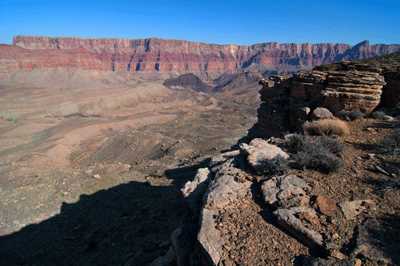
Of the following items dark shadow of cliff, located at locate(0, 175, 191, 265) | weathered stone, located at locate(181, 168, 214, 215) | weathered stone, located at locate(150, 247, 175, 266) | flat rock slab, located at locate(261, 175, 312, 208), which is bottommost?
dark shadow of cliff, located at locate(0, 175, 191, 265)

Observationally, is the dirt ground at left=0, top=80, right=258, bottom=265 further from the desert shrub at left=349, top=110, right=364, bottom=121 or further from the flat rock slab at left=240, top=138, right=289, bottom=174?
the desert shrub at left=349, top=110, right=364, bottom=121

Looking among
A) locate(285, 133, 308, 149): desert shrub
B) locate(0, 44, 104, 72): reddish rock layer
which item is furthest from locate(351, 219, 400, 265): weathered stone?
locate(0, 44, 104, 72): reddish rock layer

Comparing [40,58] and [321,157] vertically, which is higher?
[40,58]

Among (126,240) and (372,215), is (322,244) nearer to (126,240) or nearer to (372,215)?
(372,215)

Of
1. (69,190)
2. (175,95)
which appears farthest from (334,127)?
(175,95)

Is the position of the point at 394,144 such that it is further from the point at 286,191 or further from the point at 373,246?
the point at 373,246

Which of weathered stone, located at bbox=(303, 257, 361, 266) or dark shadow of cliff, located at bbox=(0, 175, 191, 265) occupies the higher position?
weathered stone, located at bbox=(303, 257, 361, 266)

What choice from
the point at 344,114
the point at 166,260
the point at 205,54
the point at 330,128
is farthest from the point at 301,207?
the point at 205,54
